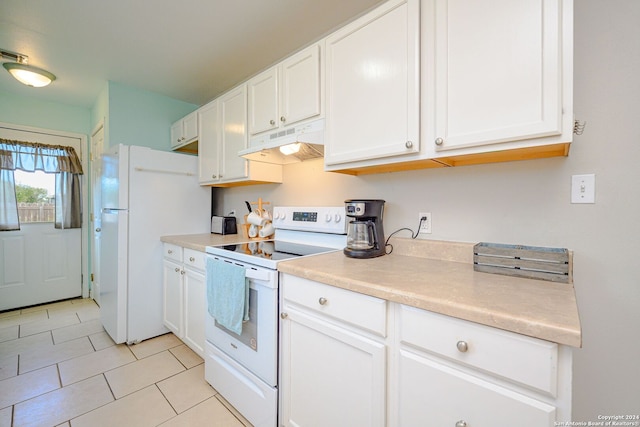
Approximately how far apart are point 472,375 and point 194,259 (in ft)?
6.02

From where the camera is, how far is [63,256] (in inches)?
132

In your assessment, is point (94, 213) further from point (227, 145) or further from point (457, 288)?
point (457, 288)

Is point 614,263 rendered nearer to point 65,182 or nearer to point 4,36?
A: point 4,36

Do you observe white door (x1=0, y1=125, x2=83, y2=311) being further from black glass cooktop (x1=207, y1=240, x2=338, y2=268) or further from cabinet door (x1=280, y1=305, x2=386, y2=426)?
cabinet door (x1=280, y1=305, x2=386, y2=426)

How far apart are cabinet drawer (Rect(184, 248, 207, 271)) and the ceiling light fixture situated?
2.16 meters

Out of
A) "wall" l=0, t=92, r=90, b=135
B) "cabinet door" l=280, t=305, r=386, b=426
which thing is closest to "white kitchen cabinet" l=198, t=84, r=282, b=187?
"cabinet door" l=280, t=305, r=386, b=426

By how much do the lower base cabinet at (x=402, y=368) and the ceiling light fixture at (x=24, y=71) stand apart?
9.87 feet

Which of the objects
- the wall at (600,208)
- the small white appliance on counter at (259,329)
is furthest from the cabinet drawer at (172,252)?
the wall at (600,208)

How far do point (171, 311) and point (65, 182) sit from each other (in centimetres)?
244

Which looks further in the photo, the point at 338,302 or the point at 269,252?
the point at 269,252

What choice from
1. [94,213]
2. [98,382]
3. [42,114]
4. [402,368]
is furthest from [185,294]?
[42,114]

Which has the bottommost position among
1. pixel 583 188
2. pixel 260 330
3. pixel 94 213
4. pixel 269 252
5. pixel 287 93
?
pixel 260 330

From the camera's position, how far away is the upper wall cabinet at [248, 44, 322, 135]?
1614mm

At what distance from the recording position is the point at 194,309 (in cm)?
201
